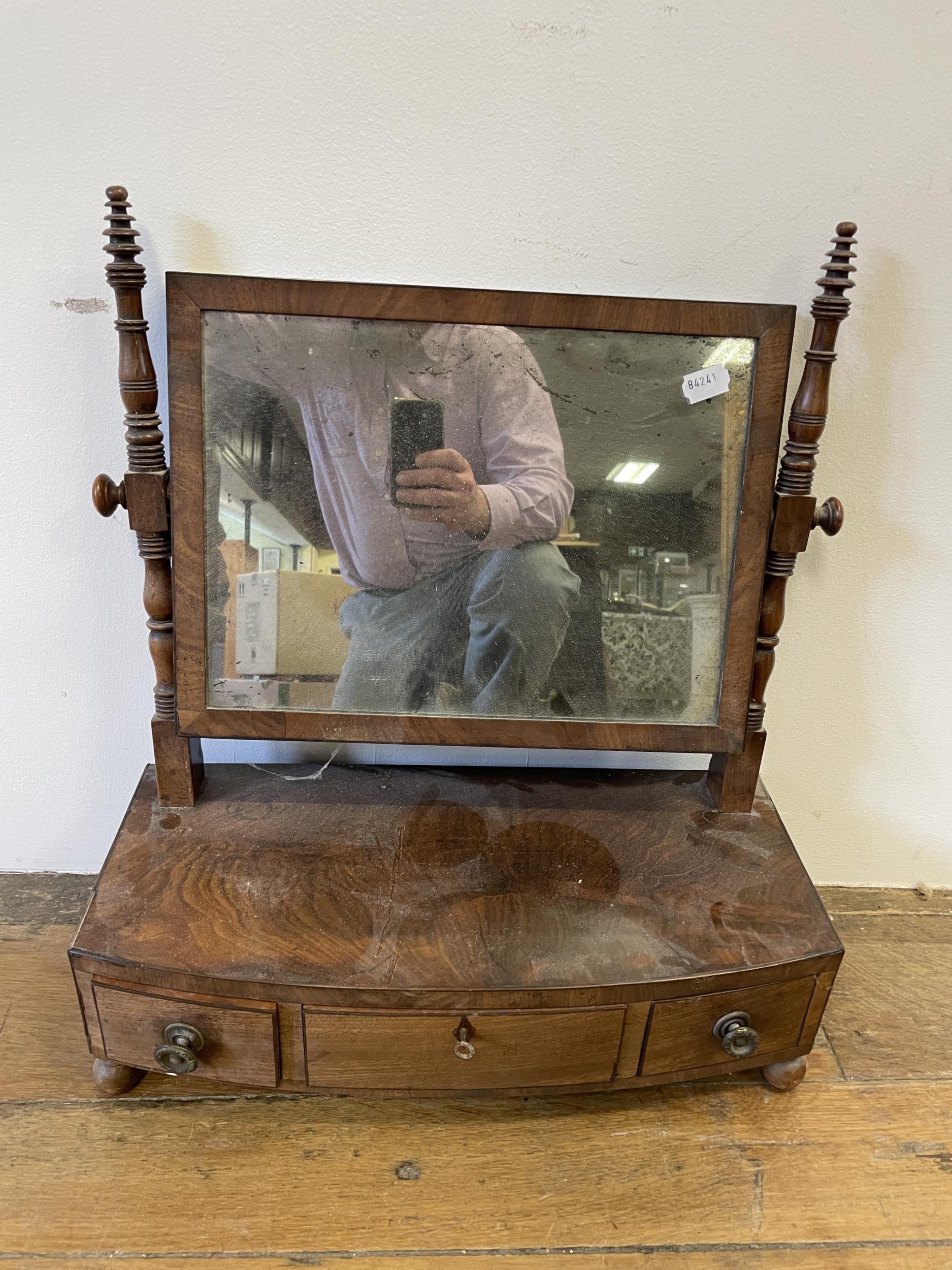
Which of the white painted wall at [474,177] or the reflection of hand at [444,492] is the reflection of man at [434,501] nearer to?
the reflection of hand at [444,492]

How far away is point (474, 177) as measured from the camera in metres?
0.91

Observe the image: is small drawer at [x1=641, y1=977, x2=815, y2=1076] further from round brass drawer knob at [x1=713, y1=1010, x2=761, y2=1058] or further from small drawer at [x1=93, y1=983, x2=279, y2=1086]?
small drawer at [x1=93, y1=983, x2=279, y2=1086]

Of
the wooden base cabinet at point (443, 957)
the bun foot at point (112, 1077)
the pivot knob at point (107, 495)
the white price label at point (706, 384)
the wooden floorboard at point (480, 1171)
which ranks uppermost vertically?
the white price label at point (706, 384)

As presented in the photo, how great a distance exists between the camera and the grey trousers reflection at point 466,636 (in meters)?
0.94

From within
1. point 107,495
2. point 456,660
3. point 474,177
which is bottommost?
Result: point 456,660

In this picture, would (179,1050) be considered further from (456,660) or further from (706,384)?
(706,384)

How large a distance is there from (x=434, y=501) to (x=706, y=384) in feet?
1.07

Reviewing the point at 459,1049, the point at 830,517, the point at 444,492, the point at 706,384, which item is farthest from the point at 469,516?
the point at 459,1049

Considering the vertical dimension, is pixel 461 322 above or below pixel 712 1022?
above

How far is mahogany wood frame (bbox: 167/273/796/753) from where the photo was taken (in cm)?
86

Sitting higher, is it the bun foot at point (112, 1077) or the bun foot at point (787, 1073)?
the bun foot at point (787, 1073)

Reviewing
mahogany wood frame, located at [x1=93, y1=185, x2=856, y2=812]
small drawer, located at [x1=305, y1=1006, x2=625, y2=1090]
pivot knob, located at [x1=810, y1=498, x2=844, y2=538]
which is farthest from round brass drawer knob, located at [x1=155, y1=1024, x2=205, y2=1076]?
pivot knob, located at [x1=810, y1=498, x2=844, y2=538]

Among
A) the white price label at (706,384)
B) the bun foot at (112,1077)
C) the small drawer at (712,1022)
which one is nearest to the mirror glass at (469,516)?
the white price label at (706,384)

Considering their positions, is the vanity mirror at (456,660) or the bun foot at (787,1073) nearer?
the vanity mirror at (456,660)
